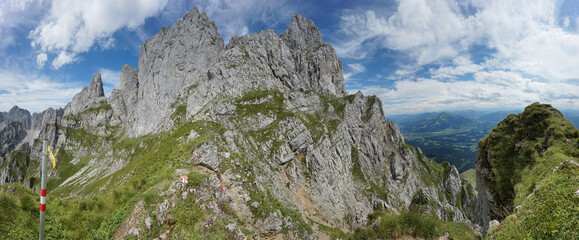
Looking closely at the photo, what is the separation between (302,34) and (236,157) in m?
109

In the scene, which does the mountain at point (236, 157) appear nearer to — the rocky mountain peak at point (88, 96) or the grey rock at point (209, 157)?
the grey rock at point (209, 157)

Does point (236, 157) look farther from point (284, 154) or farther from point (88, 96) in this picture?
point (88, 96)

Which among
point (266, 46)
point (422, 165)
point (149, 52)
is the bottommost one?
point (422, 165)

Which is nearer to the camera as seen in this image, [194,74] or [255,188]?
[255,188]

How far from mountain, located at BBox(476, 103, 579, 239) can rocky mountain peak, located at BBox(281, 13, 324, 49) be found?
10608cm

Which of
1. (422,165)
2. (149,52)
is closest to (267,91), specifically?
(422,165)

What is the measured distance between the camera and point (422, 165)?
91438 mm

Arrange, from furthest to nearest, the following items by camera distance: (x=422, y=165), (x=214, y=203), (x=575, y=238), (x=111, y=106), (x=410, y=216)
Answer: (x=111, y=106) < (x=422, y=165) < (x=214, y=203) < (x=410, y=216) < (x=575, y=238)

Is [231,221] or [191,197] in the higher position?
[191,197]

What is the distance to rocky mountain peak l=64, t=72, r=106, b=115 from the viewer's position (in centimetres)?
18259

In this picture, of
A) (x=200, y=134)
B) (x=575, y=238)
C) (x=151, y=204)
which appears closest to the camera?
(x=575, y=238)

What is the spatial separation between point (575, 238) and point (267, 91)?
7062 cm

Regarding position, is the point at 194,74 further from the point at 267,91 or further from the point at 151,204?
the point at 151,204

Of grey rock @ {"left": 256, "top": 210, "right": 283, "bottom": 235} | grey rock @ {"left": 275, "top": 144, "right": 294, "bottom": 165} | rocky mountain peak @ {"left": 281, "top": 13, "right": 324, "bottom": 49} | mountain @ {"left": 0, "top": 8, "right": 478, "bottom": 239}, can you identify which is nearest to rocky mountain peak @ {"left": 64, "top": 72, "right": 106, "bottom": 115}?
mountain @ {"left": 0, "top": 8, "right": 478, "bottom": 239}
